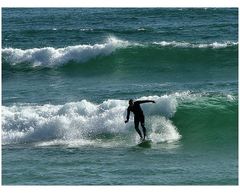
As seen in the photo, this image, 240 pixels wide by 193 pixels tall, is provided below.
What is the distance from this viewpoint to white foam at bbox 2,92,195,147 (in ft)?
56.6

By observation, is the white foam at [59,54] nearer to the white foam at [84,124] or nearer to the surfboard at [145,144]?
the white foam at [84,124]

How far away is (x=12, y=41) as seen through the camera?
34000mm

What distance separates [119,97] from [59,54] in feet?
28.9

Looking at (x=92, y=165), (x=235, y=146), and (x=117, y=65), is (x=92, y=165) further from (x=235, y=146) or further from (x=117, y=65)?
(x=117, y=65)

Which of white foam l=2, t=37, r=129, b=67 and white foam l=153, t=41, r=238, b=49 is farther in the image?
white foam l=153, t=41, r=238, b=49

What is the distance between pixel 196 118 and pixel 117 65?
9823 mm

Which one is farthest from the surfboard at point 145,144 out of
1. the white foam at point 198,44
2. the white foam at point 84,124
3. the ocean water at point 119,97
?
the white foam at point 198,44

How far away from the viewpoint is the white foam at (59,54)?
95.7ft

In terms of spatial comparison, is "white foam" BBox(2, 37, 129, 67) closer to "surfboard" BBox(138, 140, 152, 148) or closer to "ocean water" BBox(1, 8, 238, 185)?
"ocean water" BBox(1, 8, 238, 185)

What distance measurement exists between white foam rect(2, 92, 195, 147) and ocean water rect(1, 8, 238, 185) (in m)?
0.03

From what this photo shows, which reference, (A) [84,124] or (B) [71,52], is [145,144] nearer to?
(A) [84,124]

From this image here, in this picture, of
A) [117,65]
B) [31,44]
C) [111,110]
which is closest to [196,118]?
[111,110]

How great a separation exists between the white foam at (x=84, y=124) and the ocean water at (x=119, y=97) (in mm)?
28

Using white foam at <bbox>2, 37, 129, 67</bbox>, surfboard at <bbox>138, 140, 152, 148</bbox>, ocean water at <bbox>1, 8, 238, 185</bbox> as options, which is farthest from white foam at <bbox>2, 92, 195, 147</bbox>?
white foam at <bbox>2, 37, 129, 67</bbox>
